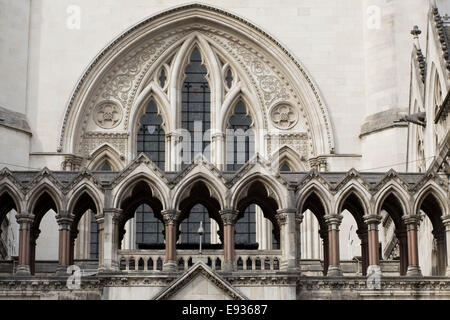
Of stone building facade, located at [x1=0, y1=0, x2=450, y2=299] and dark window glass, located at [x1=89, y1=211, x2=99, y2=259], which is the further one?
dark window glass, located at [x1=89, y1=211, x2=99, y2=259]

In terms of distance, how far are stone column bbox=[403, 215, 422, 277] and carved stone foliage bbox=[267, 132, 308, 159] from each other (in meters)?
12.3

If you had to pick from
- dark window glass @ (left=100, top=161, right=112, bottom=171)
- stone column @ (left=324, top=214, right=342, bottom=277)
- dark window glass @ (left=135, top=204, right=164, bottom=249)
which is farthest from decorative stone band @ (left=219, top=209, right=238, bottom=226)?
dark window glass @ (left=100, top=161, right=112, bottom=171)

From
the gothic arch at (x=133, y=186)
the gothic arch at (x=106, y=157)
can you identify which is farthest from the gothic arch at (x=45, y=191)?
the gothic arch at (x=106, y=157)

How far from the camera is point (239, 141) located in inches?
2157

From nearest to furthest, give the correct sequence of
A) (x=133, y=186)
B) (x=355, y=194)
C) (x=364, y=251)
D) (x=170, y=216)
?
(x=170, y=216) < (x=133, y=186) < (x=355, y=194) < (x=364, y=251)

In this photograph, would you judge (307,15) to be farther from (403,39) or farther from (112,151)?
(112,151)

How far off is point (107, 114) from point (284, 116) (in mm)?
7379

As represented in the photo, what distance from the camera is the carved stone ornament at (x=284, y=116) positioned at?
5472 cm

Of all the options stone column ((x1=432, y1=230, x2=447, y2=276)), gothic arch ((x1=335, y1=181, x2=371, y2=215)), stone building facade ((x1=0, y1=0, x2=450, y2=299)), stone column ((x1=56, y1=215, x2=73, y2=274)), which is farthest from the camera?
stone building facade ((x1=0, y1=0, x2=450, y2=299))

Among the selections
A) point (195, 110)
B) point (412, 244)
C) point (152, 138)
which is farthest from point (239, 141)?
point (412, 244)

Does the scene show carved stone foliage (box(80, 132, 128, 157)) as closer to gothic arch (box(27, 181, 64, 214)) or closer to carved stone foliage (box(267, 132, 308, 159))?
carved stone foliage (box(267, 132, 308, 159))

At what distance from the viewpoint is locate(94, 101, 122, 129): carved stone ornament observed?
54.7 metres

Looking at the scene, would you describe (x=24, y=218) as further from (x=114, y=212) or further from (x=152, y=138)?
(x=152, y=138)
